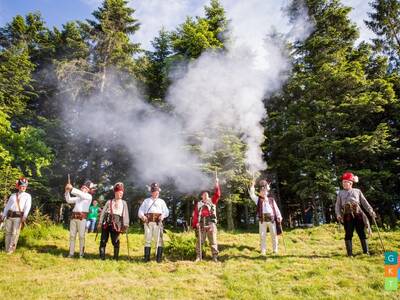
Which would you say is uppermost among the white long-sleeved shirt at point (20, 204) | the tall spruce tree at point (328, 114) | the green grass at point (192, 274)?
the tall spruce tree at point (328, 114)

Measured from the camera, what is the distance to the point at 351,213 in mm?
8727

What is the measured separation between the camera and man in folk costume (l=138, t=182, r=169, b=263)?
8.89m

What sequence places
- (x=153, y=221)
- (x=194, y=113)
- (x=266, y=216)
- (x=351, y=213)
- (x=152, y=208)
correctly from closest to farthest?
A: (x=351, y=213) < (x=153, y=221) < (x=152, y=208) < (x=266, y=216) < (x=194, y=113)

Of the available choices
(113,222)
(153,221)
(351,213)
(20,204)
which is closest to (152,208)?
(153,221)

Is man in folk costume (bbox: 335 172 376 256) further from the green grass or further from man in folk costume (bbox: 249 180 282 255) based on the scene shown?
man in folk costume (bbox: 249 180 282 255)

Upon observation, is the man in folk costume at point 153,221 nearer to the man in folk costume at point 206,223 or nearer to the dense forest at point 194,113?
the man in folk costume at point 206,223

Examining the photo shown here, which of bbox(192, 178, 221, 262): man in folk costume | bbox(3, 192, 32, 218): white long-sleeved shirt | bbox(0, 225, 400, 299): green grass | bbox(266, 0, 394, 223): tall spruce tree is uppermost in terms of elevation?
bbox(266, 0, 394, 223): tall spruce tree

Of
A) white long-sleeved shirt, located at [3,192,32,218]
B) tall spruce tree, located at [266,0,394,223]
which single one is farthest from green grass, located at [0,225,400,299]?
tall spruce tree, located at [266,0,394,223]

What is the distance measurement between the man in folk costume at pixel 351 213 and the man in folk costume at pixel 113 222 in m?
5.67

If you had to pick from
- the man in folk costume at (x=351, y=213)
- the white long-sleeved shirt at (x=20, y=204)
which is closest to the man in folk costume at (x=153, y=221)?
the white long-sleeved shirt at (x=20, y=204)

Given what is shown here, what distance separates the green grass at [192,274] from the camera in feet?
19.7

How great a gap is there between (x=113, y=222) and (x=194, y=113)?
341 inches

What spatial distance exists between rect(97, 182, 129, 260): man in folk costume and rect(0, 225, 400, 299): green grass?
1.41 feet

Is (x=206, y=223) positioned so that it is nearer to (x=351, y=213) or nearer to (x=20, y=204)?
(x=351, y=213)
